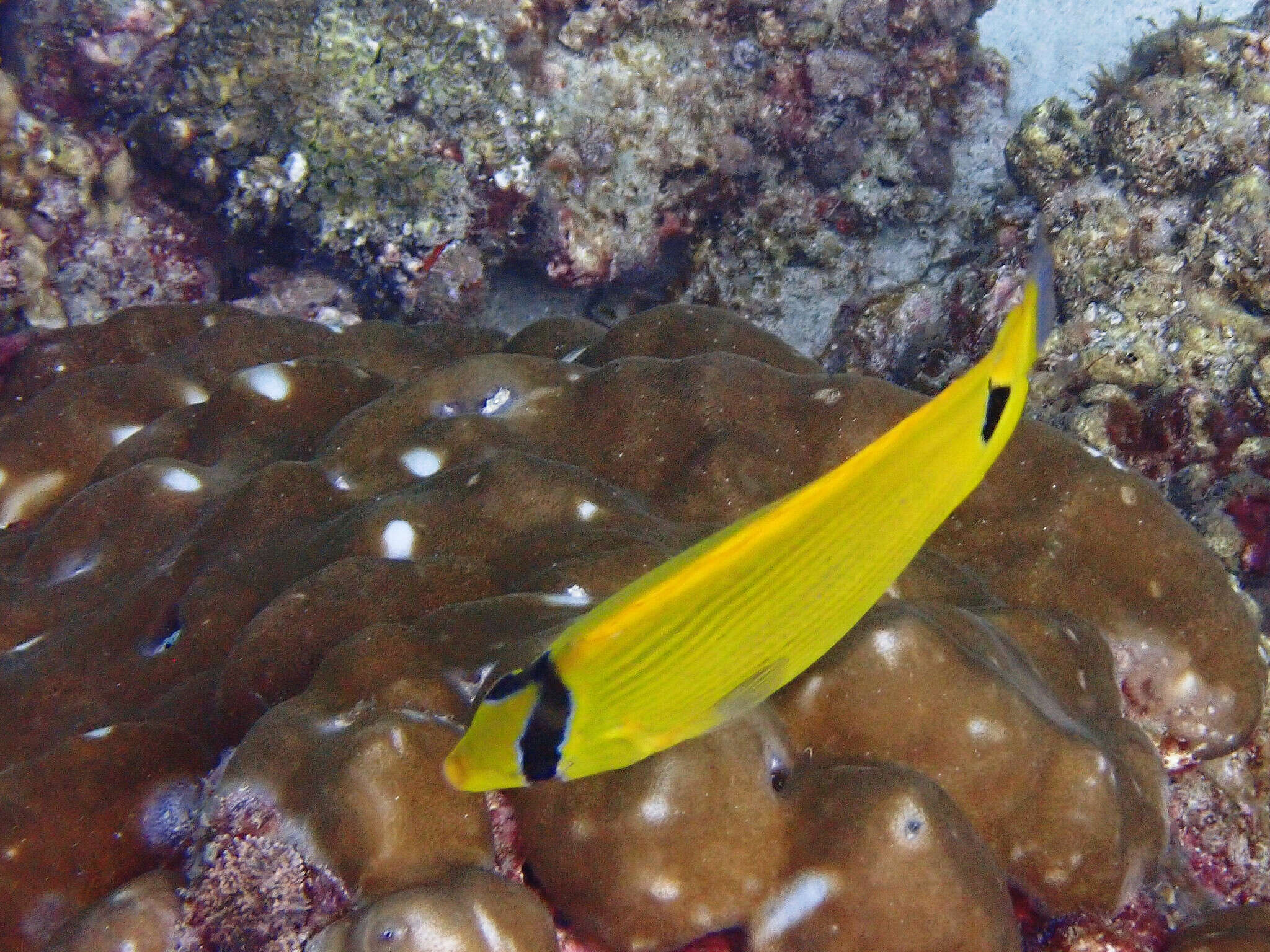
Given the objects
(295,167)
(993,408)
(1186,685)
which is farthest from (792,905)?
(295,167)

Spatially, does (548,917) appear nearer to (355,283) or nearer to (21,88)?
(355,283)

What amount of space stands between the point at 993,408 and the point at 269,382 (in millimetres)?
3471

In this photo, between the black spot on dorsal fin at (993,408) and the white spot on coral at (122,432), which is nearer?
the black spot on dorsal fin at (993,408)

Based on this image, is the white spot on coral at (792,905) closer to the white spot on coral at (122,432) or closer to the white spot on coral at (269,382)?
the white spot on coral at (269,382)

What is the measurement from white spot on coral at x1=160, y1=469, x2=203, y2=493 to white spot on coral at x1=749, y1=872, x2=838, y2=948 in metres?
2.94

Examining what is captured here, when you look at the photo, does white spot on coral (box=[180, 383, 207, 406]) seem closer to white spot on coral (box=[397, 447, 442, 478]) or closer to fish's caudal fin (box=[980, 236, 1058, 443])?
white spot on coral (box=[397, 447, 442, 478])

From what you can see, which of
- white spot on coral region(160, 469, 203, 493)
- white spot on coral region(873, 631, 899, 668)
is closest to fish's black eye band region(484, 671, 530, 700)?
white spot on coral region(873, 631, 899, 668)

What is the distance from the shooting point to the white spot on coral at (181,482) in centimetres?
364

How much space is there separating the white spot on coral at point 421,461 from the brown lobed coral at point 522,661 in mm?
16

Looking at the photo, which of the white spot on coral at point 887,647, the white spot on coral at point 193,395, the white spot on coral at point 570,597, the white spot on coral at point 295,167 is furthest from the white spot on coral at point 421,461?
the white spot on coral at point 295,167

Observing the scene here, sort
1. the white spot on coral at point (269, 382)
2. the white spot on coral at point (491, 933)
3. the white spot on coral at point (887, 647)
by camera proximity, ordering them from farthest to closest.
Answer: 1. the white spot on coral at point (269, 382)
2. the white spot on coral at point (887, 647)
3. the white spot on coral at point (491, 933)

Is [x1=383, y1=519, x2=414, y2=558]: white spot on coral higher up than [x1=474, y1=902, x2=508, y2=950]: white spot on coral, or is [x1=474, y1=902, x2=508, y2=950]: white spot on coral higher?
[x1=474, y1=902, x2=508, y2=950]: white spot on coral

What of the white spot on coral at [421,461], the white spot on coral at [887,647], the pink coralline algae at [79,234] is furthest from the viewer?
the pink coralline algae at [79,234]

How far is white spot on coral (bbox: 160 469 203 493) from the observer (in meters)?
3.64
